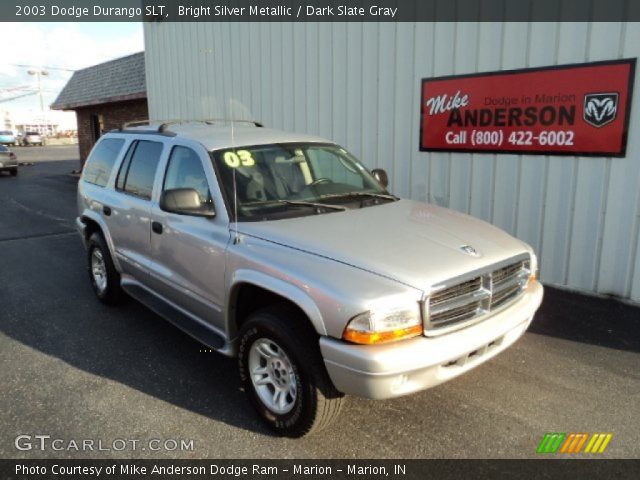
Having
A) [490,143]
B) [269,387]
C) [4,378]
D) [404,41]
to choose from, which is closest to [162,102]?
[404,41]

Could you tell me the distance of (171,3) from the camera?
11.6 meters

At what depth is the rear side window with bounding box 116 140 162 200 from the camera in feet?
14.6

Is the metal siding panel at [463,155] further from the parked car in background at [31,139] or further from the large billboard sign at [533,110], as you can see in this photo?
the parked car in background at [31,139]

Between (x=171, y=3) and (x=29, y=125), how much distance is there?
7711cm

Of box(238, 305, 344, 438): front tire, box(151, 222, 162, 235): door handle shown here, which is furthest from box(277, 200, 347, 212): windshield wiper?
box(151, 222, 162, 235): door handle

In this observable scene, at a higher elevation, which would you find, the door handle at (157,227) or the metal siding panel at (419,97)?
the metal siding panel at (419,97)

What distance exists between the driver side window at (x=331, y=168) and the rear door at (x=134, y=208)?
1320 millimetres

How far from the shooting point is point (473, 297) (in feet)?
9.79

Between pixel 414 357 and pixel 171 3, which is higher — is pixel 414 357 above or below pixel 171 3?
below

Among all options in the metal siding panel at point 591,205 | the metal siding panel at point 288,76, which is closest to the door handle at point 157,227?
the metal siding panel at point 591,205

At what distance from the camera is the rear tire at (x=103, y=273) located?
5.24m

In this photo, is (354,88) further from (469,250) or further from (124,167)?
(469,250)

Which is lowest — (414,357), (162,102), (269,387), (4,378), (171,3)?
(4,378)
